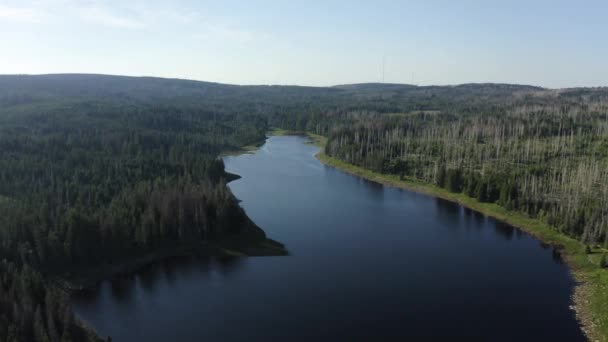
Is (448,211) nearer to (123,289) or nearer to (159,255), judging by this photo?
(159,255)

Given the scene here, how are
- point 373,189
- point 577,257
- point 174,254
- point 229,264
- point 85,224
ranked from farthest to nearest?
point 373,189, point 577,257, point 174,254, point 229,264, point 85,224

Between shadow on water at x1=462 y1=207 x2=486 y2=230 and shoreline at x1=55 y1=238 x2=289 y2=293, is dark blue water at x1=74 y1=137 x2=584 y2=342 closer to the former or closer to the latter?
shadow on water at x1=462 y1=207 x2=486 y2=230

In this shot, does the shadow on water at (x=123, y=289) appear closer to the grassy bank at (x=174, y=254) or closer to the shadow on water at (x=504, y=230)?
the grassy bank at (x=174, y=254)

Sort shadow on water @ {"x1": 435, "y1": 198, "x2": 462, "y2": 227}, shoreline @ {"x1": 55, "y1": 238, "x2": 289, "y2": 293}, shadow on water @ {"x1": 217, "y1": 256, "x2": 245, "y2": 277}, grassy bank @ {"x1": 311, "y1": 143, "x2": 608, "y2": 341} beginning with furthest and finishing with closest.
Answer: shadow on water @ {"x1": 435, "y1": 198, "x2": 462, "y2": 227} < shadow on water @ {"x1": 217, "y1": 256, "x2": 245, "y2": 277} < shoreline @ {"x1": 55, "y1": 238, "x2": 289, "y2": 293} < grassy bank @ {"x1": 311, "y1": 143, "x2": 608, "y2": 341}

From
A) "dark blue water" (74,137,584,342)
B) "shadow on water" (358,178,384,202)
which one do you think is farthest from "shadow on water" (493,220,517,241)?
"shadow on water" (358,178,384,202)

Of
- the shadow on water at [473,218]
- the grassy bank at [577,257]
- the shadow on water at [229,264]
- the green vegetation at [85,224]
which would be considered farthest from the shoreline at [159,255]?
the grassy bank at [577,257]

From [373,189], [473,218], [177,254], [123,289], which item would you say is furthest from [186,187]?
[473,218]
